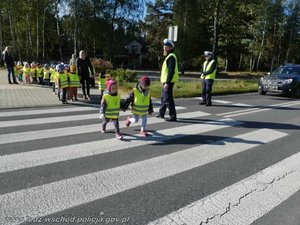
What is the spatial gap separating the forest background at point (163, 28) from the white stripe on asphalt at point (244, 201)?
2978 cm

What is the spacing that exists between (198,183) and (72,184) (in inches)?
65.7

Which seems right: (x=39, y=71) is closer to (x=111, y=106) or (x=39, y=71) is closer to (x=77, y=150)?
(x=111, y=106)

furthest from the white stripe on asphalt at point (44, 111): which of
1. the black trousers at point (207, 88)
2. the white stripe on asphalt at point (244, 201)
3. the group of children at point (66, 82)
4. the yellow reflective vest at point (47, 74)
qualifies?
the yellow reflective vest at point (47, 74)

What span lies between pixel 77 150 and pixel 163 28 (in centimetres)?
4503

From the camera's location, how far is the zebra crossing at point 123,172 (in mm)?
3303

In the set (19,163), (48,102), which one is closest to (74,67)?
(48,102)

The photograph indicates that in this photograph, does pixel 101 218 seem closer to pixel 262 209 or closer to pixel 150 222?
pixel 150 222

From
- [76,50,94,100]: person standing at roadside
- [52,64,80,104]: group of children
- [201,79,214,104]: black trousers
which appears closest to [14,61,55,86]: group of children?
[52,64,80,104]: group of children

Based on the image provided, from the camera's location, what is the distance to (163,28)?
4812cm

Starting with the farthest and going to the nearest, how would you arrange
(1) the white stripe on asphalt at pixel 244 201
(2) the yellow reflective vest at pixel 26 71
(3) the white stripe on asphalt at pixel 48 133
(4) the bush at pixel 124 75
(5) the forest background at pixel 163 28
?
(5) the forest background at pixel 163 28 → (4) the bush at pixel 124 75 → (2) the yellow reflective vest at pixel 26 71 → (3) the white stripe on asphalt at pixel 48 133 → (1) the white stripe on asphalt at pixel 244 201

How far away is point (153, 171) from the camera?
15.0 ft

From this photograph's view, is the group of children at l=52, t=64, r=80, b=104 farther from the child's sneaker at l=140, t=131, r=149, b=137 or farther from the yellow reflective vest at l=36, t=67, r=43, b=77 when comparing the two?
the yellow reflective vest at l=36, t=67, r=43, b=77

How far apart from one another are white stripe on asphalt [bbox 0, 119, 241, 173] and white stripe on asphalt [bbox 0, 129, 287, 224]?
794 mm

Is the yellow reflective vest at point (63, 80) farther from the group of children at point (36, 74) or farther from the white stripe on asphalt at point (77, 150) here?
the group of children at point (36, 74)
